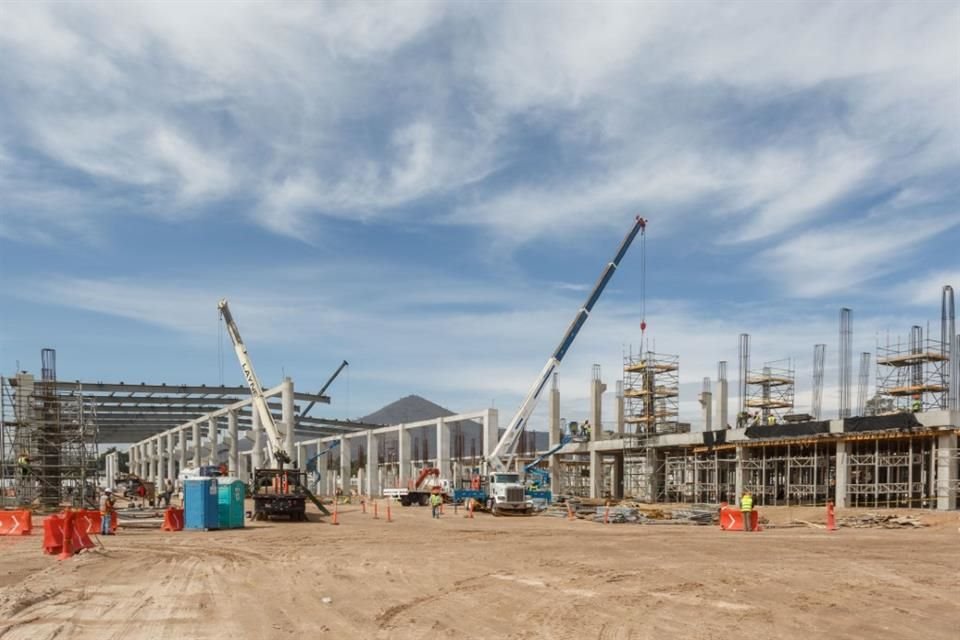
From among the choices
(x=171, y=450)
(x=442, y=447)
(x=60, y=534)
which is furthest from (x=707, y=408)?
(x=171, y=450)

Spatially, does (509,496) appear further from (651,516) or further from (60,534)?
(60,534)

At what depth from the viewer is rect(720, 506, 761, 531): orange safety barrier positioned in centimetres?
3059

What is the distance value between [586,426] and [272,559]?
40.6m

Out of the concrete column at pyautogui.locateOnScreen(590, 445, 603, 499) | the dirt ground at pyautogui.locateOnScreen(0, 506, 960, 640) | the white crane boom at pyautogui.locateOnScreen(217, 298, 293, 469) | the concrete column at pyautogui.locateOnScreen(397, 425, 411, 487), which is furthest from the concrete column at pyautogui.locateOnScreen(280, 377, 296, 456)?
the dirt ground at pyautogui.locateOnScreen(0, 506, 960, 640)

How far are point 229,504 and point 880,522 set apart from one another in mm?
25277

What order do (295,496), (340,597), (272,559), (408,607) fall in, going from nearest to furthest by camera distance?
(408,607)
(340,597)
(272,559)
(295,496)

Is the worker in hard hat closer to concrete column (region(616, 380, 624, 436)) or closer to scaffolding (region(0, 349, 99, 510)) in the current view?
concrete column (region(616, 380, 624, 436))

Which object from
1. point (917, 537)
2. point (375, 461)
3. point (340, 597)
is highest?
point (340, 597)

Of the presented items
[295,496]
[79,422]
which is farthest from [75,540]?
[79,422]

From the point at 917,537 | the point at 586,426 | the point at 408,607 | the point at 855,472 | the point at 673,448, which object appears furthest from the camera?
the point at 586,426

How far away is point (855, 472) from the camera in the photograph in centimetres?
4159

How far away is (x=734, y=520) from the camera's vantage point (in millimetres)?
30766

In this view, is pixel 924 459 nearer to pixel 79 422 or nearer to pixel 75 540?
pixel 75 540

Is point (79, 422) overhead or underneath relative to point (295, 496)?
overhead
